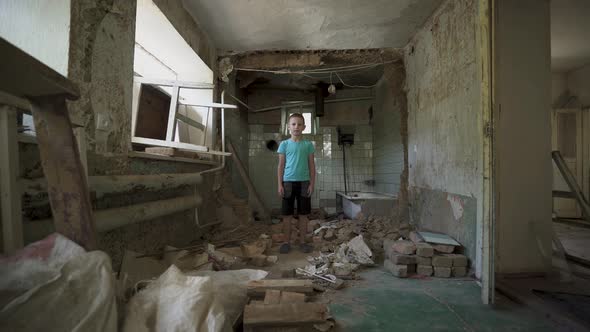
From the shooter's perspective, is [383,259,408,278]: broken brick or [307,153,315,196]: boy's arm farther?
[307,153,315,196]: boy's arm

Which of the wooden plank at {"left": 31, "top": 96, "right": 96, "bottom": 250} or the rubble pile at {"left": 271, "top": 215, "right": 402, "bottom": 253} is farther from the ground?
the wooden plank at {"left": 31, "top": 96, "right": 96, "bottom": 250}

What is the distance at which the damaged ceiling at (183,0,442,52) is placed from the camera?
2898mm

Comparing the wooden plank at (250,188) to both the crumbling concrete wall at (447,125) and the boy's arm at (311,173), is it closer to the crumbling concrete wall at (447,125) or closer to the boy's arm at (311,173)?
the boy's arm at (311,173)

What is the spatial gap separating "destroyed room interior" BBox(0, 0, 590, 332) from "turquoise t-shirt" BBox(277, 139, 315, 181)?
2 centimetres

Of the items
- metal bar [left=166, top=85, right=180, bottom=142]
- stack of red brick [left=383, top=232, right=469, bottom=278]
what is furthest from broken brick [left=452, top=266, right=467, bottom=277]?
metal bar [left=166, top=85, right=180, bottom=142]

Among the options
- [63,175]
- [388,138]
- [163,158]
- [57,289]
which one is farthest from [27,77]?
[388,138]

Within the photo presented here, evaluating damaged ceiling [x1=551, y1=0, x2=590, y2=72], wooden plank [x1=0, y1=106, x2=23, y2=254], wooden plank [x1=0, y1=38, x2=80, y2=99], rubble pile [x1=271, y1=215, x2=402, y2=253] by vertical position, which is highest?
damaged ceiling [x1=551, y1=0, x2=590, y2=72]

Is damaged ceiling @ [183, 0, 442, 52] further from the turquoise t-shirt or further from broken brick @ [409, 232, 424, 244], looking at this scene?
broken brick @ [409, 232, 424, 244]

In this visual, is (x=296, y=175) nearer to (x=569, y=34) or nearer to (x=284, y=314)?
(x=284, y=314)

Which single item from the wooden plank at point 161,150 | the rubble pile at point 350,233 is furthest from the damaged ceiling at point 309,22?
the rubble pile at point 350,233

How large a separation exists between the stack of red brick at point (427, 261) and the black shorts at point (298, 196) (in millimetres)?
1091

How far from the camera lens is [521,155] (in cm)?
235

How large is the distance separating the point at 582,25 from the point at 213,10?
4.97 metres

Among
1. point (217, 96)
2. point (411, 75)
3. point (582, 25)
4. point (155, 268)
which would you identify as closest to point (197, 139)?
point (217, 96)
